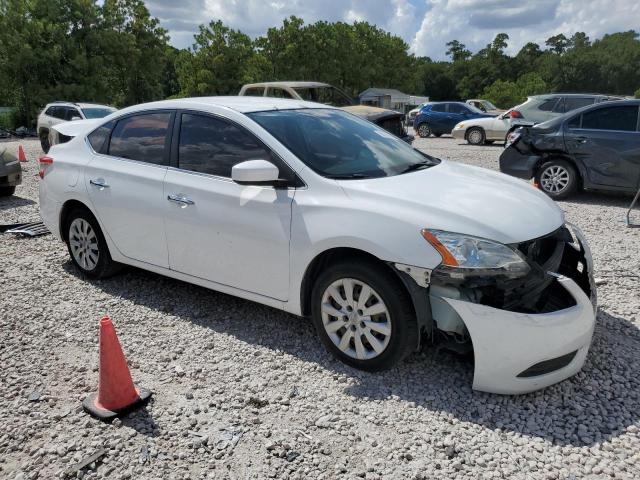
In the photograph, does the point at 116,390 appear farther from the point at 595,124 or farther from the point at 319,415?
the point at 595,124

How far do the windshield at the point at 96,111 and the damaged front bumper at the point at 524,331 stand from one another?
15.5 m

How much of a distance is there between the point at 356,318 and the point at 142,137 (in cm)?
248

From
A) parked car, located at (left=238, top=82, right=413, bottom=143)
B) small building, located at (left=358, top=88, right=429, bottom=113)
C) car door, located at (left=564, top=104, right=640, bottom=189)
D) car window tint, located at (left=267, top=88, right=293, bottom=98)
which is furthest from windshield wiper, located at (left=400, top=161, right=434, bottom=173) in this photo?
small building, located at (left=358, top=88, right=429, bottom=113)

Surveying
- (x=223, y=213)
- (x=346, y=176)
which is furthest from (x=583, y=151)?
(x=223, y=213)

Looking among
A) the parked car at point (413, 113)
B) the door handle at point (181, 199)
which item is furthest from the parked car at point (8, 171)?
the parked car at point (413, 113)

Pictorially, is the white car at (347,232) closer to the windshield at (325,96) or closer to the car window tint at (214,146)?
the car window tint at (214,146)

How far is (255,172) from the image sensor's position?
3.39 m

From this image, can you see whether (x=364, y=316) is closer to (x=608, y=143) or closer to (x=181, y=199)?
(x=181, y=199)

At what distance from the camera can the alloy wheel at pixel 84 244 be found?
492 centimetres

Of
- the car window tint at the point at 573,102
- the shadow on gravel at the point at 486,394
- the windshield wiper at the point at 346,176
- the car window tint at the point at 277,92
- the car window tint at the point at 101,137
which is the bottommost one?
the shadow on gravel at the point at 486,394

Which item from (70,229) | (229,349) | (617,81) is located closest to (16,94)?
(70,229)

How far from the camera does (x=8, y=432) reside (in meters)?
2.95

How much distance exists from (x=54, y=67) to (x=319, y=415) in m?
35.8

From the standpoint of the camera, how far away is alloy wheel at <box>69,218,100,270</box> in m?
4.92
